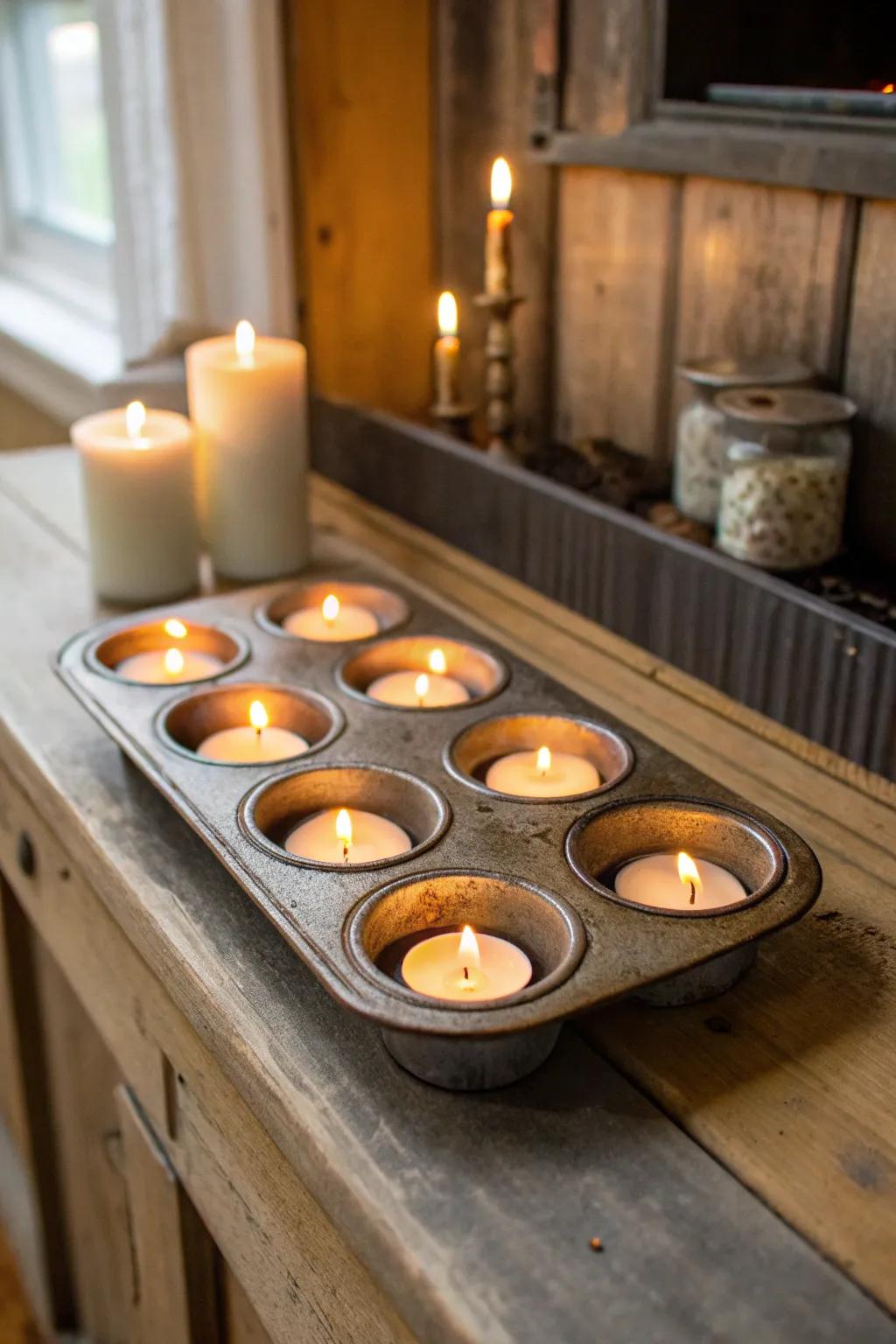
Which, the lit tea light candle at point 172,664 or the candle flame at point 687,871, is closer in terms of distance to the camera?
the candle flame at point 687,871

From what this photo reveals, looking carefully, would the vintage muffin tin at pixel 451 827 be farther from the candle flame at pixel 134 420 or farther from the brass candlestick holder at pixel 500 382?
the brass candlestick holder at pixel 500 382

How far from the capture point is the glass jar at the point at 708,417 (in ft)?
3.27

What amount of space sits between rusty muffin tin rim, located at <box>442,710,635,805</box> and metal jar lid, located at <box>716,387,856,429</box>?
27 centimetres

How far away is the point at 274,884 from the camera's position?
2.10ft

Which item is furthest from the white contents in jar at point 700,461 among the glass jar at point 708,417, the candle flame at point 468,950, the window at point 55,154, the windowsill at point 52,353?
the window at point 55,154

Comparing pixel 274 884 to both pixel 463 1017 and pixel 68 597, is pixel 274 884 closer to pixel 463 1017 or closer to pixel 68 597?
pixel 463 1017

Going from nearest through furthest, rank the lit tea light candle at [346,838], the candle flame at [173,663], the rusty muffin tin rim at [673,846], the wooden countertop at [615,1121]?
the wooden countertop at [615,1121] < the rusty muffin tin rim at [673,846] < the lit tea light candle at [346,838] < the candle flame at [173,663]

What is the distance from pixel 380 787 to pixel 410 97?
0.92m

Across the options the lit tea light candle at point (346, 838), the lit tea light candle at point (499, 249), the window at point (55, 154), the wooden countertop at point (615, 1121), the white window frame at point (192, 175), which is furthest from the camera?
the window at point (55, 154)

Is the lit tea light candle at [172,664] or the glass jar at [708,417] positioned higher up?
the glass jar at [708,417]

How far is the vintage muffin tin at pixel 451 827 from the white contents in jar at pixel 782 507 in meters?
0.21

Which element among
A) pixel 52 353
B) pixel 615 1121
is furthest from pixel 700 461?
pixel 52 353

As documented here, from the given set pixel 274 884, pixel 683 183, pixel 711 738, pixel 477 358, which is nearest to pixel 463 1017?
pixel 274 884

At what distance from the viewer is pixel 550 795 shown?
0.75 metres
